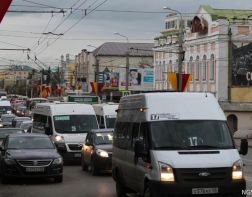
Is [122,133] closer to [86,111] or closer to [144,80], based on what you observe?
[86,111]

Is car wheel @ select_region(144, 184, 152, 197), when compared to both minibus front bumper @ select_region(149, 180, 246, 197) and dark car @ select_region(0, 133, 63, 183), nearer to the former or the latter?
minibus front bumper @ select_region(149, 180, 246, 197)

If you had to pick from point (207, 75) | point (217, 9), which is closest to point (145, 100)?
point (207, 75)

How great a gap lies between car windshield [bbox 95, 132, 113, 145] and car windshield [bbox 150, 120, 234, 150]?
990 cm

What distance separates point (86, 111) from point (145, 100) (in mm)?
15544

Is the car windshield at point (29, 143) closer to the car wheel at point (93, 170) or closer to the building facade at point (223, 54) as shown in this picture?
the car wheel at point (93, 170)

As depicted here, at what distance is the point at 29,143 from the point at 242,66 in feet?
149

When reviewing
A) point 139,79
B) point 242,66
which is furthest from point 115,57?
point 242,66

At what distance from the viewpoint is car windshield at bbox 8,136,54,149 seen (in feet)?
65.2

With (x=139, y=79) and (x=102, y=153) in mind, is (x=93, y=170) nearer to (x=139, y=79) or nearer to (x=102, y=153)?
(x=102, y=153)

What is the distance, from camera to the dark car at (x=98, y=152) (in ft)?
70.6

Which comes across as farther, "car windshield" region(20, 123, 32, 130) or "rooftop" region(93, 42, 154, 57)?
"rooftop" region(93, 42, 154, 57)

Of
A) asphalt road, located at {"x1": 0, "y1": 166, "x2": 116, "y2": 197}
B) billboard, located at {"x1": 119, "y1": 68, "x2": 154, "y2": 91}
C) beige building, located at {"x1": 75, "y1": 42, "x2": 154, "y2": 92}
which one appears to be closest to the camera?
asphalt road, located at {"x1": 0, "y1": 166, "x2": 116, "y2": 197}

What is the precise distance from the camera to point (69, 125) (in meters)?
28.3

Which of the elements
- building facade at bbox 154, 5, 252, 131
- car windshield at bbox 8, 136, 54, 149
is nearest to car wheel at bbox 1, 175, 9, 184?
car windshield at bbox 8, 136, 54, 149
